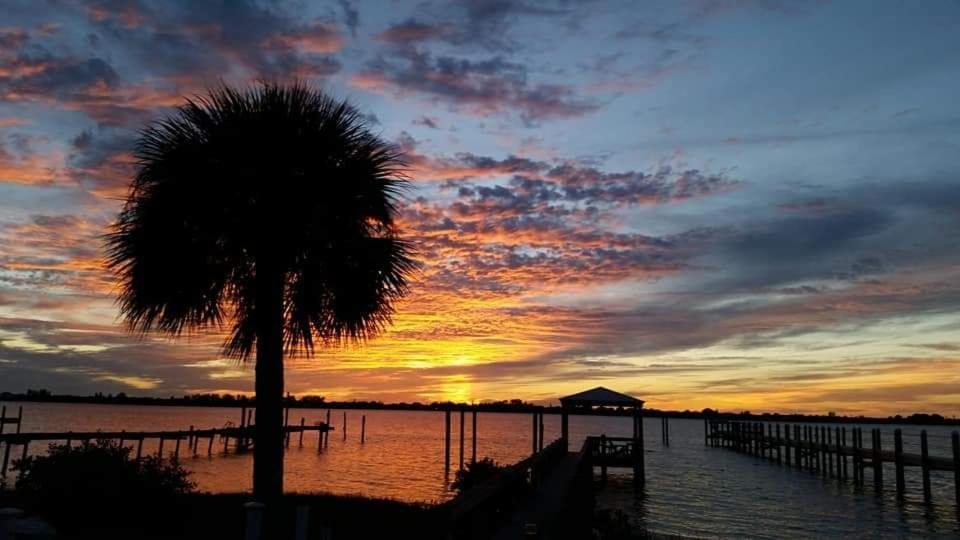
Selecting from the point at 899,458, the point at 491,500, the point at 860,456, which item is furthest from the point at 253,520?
the point at 860,456

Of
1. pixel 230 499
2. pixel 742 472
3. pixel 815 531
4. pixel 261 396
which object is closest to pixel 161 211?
pixel 261 396

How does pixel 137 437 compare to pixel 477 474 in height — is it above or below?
below

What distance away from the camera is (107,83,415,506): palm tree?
1334 centimetres

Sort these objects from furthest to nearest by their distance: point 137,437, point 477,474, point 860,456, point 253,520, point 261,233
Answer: point 860,456 → point 137,437 → point 477,474 → point 261,233 → point 253,520

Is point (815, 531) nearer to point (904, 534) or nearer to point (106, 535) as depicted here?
point (904, 534)

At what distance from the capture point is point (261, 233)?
1356cm

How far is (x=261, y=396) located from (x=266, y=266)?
229cm

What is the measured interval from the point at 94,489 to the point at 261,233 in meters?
7.03

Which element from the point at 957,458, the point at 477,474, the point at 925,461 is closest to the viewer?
the point at 477,474

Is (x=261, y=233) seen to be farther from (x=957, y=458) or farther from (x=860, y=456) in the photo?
(x=860, y=456)

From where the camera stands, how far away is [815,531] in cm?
2959

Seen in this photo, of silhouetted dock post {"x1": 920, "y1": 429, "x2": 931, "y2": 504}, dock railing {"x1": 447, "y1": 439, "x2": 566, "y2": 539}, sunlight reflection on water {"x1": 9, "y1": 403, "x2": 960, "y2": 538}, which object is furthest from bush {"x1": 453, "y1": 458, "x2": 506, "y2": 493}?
silhouetted dock post {"x1": 920, "y1": 429, "x2": 931, "y2": 504}

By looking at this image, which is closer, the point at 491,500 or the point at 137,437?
the point at 491,500

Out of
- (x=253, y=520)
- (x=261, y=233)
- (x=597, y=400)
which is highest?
(x=261, y=233)
